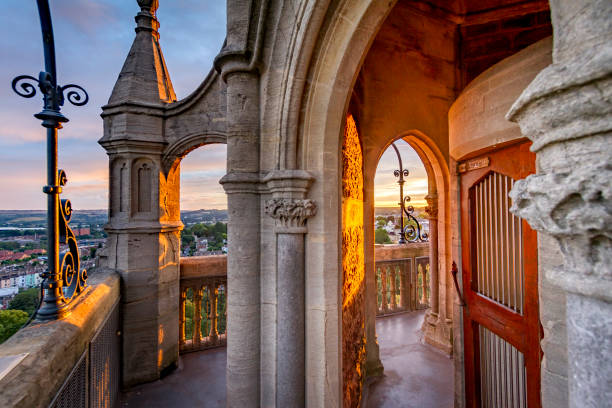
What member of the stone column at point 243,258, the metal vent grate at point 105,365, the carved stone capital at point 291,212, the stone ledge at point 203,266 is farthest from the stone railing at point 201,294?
the carved stone capital at point 291,212

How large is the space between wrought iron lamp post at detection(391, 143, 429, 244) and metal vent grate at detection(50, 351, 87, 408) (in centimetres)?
512

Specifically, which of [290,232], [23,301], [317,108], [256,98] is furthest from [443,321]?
[23,301]

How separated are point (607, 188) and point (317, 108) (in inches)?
76.2

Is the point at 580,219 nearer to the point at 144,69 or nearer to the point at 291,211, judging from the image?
the point at 291,211

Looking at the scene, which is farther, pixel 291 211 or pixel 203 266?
pixel 203 266

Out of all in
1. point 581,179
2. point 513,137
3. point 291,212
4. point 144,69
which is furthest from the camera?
point 144,69

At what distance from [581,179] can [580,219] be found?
8 cm

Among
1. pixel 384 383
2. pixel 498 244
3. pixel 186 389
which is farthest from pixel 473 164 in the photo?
pixel 186 389

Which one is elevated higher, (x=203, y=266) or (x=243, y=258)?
(x=243, y=258)

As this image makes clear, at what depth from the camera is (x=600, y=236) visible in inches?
21.4

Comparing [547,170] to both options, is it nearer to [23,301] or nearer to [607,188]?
[607,188]

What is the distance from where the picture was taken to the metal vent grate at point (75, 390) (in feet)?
5.66

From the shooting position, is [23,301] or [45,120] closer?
[45,120]

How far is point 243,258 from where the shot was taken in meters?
2.29
